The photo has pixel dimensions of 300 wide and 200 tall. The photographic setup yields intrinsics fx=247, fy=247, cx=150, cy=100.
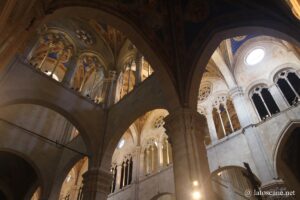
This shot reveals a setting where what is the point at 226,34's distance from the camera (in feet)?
26.1

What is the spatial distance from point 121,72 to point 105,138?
406 centimetres

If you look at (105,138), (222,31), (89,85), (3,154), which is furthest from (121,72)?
(3,154)

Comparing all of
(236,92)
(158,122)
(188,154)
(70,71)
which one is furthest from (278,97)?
(70,71)

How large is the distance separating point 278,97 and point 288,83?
846mm

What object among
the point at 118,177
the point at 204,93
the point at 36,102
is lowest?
the point at 36,102

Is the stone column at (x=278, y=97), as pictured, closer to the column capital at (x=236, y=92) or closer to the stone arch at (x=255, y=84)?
the stone arch at (x=255, y=84)

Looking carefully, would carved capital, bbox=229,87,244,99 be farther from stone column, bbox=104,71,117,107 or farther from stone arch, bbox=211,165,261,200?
stone column, bbox=104,71,117,107

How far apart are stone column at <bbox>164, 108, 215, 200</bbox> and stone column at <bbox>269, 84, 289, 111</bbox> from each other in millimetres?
6186

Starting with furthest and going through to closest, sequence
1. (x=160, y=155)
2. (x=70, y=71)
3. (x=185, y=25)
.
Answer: (x=160, y=155)
(x=70, y=71)
(x=185, y=25)

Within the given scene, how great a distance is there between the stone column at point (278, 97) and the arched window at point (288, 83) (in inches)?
11.9

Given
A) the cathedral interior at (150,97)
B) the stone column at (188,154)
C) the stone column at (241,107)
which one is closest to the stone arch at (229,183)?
the cathedral interior at (150,97)

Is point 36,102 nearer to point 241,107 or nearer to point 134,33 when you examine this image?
point 134,33

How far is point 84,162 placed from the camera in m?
18.8

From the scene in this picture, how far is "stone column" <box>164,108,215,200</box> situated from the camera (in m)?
5.80
